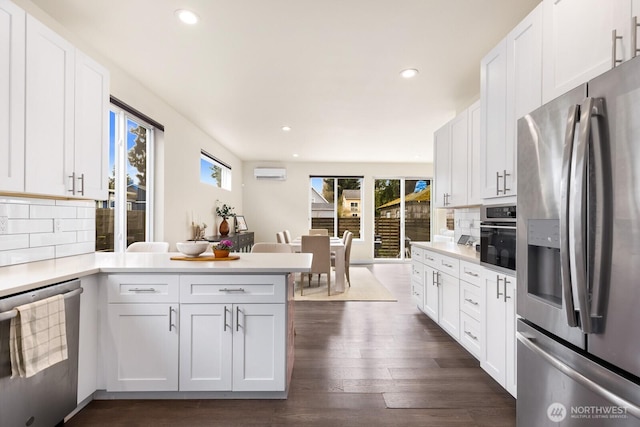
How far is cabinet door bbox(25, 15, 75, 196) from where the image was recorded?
5.84ft

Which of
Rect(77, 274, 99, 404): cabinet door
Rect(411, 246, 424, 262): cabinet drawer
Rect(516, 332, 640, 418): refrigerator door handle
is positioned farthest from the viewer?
Rect(411, 246, 424, 262): cabinet drawer

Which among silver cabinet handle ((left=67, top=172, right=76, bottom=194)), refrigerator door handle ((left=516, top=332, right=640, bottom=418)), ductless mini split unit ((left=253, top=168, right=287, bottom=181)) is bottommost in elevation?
refrigerator door handle ((left=516, top=332, right=640, bottom=418))

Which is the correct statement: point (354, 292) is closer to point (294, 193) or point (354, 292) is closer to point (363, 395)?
point (363, 395)

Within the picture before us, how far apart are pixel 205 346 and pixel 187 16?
2246 mm

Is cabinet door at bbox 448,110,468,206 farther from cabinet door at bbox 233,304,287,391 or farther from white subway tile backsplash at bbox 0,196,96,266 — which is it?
white subway tile backsplash at bbox 0,196,96,266

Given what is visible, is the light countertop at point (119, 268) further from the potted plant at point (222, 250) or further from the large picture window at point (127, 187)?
the large picture window at point (127, 187)

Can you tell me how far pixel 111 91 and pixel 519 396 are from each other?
151 inches

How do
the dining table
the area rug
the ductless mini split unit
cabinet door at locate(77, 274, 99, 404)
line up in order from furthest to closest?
the ductless mini split unit, the dining table, the area rug, cabinet door at locate(77, 274, 99, 404)

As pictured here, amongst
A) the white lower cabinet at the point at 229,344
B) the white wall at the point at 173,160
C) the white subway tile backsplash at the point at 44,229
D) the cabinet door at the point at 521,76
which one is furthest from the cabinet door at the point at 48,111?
the cabinet door at the point at 521,76

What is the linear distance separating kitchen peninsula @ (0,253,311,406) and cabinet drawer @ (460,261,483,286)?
4.75 feet

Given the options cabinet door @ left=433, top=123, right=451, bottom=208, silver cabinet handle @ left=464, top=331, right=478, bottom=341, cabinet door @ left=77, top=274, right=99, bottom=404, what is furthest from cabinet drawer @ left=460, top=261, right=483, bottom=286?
cabinet door @ left=77, top=274, right=99, bottom=404

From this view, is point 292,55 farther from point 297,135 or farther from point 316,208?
point 316,208

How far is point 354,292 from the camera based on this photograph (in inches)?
195
